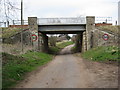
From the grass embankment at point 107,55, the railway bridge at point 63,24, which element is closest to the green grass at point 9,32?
the railway bridge at point 63,24

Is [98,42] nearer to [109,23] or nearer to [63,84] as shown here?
[109,23]

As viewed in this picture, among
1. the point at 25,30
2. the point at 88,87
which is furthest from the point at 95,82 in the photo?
the point at 25,30

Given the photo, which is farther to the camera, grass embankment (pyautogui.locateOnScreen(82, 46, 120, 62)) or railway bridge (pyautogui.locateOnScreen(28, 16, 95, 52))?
railway bridge (pyautogui.locateOnScreen(28, 16, 95, 52))

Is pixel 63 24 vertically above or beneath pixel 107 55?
above

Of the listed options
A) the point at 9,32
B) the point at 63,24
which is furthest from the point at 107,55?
the point at 9,32

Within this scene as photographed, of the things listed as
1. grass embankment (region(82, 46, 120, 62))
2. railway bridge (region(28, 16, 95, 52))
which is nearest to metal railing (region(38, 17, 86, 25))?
railway bridge (region(28, 16, 95, 52))

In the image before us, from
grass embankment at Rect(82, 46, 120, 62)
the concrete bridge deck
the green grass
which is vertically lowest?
grass embankment at Rect(82, 46, 120, 62)

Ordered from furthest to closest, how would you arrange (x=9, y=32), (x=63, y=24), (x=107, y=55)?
1. (x=9, y=32)
2. (x=63, y=24)
3. (x=107, y=55)

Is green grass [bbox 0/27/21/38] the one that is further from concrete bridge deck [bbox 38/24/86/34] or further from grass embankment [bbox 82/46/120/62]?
grass embankment [bbox 82/46/120/62]

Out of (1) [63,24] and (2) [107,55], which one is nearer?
(2) [107,55]

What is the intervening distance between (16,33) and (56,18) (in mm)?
6476

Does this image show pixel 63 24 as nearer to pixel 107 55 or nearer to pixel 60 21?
pixel 60 21

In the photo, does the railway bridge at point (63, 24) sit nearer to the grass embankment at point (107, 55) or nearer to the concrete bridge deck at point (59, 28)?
the concrete bridge deck at point (59, 28)

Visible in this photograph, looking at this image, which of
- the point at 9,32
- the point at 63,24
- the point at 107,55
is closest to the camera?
the point at 107,55
